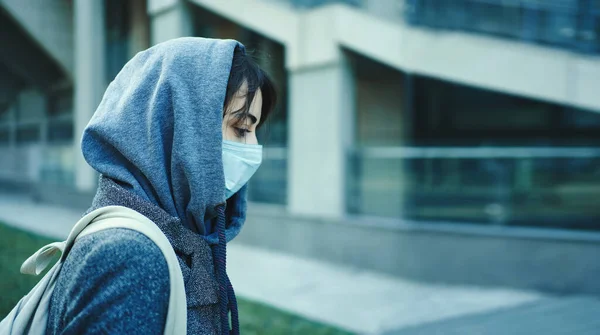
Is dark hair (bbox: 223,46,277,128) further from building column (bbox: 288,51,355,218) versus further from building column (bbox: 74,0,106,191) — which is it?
building column (bbox: 74,0,106,191)

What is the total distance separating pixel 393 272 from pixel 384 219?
2.52ft

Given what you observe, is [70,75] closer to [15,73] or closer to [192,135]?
[15,73]

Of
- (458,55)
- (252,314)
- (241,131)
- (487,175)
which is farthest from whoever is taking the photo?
(458,55)

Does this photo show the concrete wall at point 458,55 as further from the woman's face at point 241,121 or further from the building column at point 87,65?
the woman's face at point 241,121

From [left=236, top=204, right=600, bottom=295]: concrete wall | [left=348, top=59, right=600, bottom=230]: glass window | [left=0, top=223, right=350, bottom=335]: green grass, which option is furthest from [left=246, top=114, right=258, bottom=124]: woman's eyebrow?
[left=348, top=59, right=600, bottom=230]: glass window

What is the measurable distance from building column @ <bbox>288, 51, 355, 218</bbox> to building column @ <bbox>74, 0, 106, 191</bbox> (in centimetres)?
380

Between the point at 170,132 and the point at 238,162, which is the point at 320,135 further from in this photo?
the point at 170,132

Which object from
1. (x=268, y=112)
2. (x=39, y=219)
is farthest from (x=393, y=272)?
(x=39, y=219)

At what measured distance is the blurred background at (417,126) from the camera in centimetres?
624

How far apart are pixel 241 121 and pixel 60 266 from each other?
0.65 meters

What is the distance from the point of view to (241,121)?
1578 mm

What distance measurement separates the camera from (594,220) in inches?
235

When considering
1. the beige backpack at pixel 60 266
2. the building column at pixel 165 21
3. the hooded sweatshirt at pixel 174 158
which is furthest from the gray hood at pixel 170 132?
the building column at pixel 165 21

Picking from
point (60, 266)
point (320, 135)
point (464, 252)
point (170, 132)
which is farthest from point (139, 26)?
point (60, 266)
